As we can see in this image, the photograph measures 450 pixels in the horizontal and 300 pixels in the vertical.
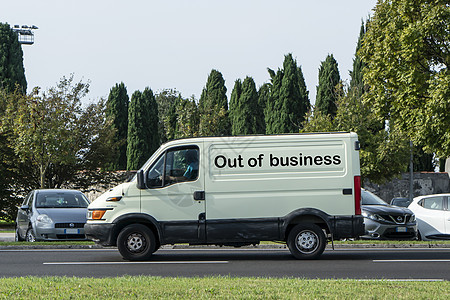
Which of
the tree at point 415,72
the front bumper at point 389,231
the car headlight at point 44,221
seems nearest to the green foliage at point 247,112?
the tree at point 415,72

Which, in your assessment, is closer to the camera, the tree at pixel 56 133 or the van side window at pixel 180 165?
the van side window at pixel 180 165

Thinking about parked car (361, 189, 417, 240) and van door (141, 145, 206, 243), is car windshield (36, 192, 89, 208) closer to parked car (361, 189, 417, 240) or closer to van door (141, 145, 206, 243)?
van door (141, 145, 206, 243)

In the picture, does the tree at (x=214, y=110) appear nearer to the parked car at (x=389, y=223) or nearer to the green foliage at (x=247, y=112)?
the green foliage at (x=247, y=112)

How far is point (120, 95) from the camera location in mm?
56156

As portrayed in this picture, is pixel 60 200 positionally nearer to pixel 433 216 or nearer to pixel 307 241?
pixel 307 241

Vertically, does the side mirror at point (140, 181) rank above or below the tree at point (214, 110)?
below

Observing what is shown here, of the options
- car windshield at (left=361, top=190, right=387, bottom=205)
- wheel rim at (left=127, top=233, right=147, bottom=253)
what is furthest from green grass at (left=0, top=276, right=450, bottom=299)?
car windshield at (left=361, top=190, right=387, bottom=205)

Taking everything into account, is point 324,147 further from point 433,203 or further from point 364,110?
point 364,110

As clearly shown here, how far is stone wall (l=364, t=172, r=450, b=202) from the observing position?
40719 mm

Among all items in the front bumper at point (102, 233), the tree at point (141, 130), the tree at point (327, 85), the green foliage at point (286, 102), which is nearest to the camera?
the front bumper at point (102, 233)

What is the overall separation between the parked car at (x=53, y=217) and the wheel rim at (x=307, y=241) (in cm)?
661

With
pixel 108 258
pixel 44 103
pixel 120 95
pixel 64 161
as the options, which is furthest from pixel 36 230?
pixel 120 95

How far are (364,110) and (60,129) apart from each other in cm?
1674

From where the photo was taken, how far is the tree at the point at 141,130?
51812 millimetres
